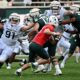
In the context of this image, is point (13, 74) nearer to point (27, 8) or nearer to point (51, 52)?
point (51, 52)

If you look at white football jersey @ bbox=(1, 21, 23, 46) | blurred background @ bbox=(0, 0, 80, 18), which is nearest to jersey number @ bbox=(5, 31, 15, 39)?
white football jersey @ bbox=(1, 21, 23, 46)

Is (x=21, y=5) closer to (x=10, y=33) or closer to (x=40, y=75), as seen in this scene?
(x=10, y=33)

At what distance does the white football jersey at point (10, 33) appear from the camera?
16.1m

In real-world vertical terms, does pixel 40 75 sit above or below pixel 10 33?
below

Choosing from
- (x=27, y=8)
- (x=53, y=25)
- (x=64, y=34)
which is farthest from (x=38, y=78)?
(x=27, y=8)

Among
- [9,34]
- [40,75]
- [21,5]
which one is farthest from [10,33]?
[21,5]

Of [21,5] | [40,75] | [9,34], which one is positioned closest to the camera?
[40,75]

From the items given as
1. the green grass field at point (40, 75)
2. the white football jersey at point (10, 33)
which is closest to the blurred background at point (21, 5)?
the green grass field at point (40, 75)

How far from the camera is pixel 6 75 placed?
15867 millimetres

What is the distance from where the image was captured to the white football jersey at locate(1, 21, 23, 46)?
52.7 feet

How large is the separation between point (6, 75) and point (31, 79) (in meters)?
1.22

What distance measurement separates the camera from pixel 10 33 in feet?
53.1

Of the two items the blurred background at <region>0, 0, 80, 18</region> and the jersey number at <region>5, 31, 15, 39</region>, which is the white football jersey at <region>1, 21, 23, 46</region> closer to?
the jersey number at <region>5, 31, 15, 39</region>

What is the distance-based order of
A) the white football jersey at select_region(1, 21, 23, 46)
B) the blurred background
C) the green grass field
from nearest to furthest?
1. the green grass field
2. the white football jersey at select_region(1, 21, 23, 46)
3. the blurred background
